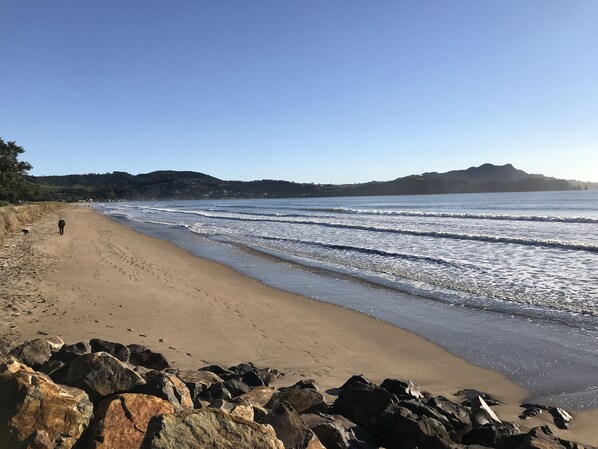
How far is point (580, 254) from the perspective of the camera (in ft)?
61.3

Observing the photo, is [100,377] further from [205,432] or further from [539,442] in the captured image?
[539,442]

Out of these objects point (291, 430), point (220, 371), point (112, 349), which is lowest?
point (220, 371)

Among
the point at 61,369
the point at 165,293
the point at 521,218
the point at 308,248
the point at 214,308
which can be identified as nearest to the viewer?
the point at 61,369

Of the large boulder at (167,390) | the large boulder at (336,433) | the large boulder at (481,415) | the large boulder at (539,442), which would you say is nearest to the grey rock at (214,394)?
the large boulder at (167,390)

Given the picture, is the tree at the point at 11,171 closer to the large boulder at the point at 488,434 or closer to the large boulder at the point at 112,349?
the large boulder at the point at 112,349

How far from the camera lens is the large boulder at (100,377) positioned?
12.6ft

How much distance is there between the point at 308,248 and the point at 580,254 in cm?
1152

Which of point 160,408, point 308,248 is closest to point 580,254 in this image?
point 308,248

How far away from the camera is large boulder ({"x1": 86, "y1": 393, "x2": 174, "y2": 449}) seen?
306 centimetres

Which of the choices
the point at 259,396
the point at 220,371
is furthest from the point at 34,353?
the point at 259,396

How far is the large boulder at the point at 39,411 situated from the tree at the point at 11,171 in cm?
4472

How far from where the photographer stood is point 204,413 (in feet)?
9.68

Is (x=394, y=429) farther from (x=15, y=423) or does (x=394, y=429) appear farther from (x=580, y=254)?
(x=580, y=254)

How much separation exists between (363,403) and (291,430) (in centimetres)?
128
